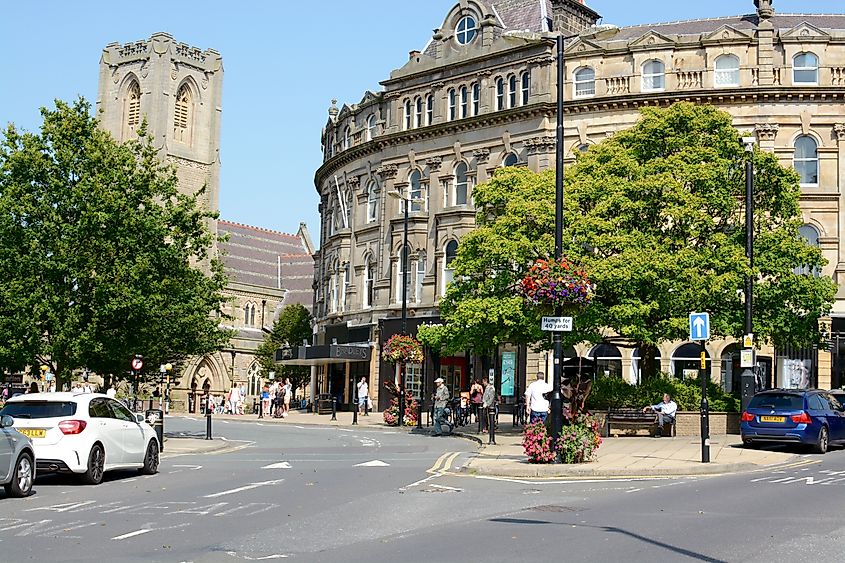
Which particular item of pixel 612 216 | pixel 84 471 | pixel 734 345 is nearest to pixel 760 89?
pixel 734 345

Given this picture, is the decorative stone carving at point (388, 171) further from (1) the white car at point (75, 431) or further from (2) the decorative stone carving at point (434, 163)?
(1) the white car at point (75, 431)

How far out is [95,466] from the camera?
18.7 metres

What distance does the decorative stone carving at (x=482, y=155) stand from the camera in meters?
55.1

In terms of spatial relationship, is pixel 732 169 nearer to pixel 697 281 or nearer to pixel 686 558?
pixel 697 281

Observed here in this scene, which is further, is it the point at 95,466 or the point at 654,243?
the point at 654,243

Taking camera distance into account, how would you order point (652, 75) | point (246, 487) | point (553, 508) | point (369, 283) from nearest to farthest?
point (553, 508)
point (246, 487)
point (652, 75)
point (369, 283)

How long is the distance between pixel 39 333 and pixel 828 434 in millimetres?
21239

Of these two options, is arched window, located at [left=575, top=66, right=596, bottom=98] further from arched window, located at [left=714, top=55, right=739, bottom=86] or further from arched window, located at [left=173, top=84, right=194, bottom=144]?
arched window, located at [left=173, top=84, right=194, bottom=144]

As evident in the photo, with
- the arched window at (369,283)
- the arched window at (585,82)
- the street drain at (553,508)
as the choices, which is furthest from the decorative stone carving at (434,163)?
the street drain at (553,508)

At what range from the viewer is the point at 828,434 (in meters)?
27.0

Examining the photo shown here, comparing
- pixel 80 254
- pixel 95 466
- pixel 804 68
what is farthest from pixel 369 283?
pixel 95 466

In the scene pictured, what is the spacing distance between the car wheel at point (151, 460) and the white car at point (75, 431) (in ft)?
2.61

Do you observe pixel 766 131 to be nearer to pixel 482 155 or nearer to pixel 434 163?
pixel 482 155

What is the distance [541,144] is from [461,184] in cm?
566
